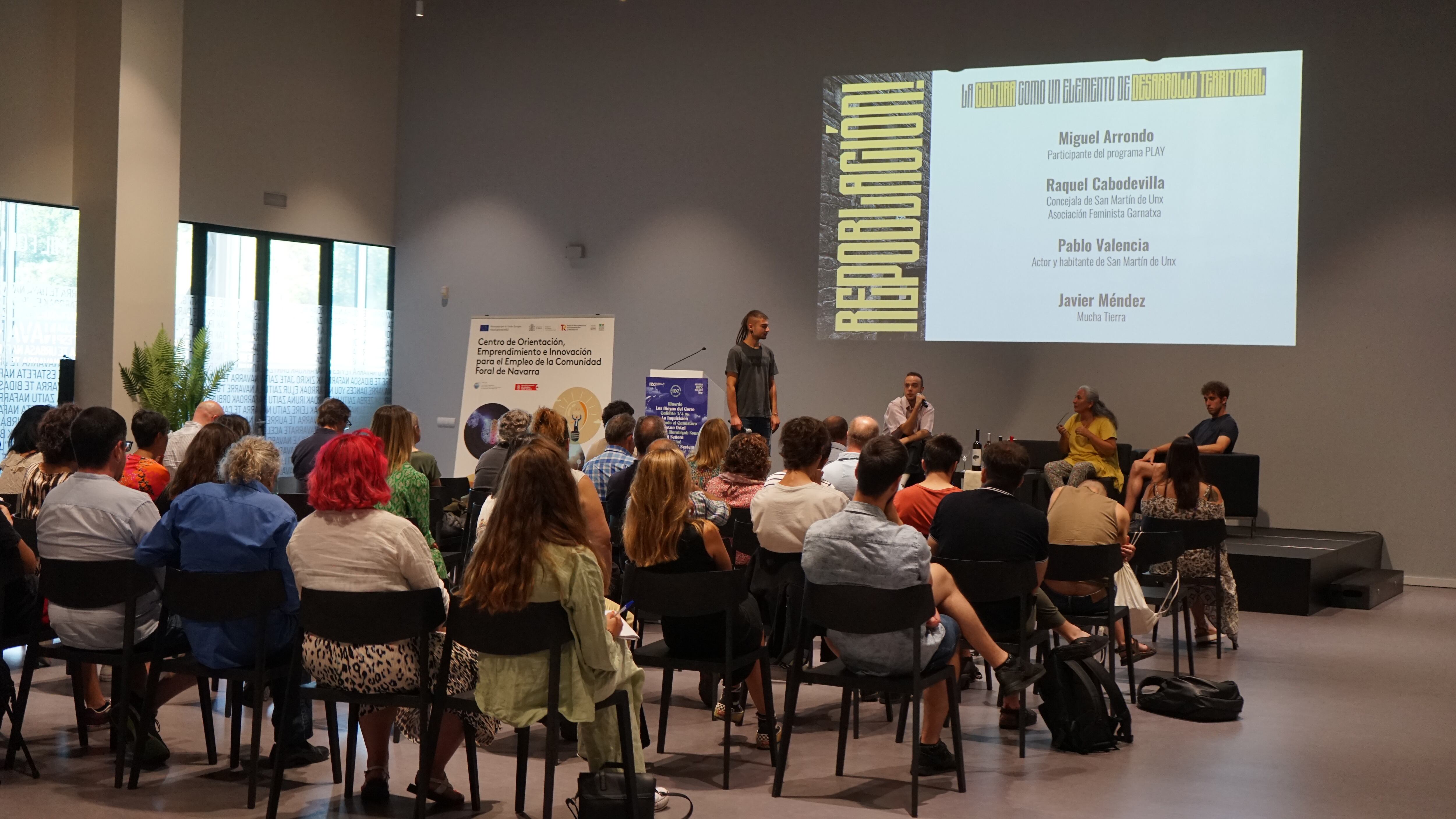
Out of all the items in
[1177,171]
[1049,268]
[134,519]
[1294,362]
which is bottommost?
[134,519]

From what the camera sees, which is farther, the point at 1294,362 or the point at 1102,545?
the point at 1294,362

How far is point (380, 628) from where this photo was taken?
3.23 metres

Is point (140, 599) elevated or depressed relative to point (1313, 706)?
elevated

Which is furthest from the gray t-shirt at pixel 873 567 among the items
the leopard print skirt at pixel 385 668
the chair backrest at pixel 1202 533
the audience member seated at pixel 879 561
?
the chair backrest at pixel 1202 533

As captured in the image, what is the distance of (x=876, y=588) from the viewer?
3.59m

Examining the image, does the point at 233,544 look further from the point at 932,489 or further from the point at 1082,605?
the point at 1082,605

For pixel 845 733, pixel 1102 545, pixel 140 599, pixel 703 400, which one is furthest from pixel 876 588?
pixel 703 400

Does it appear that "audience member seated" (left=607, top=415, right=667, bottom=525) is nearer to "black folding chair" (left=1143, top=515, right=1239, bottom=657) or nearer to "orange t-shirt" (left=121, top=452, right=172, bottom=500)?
"orange t-shirt" (left=121, top=452, right=172, bottom=500)

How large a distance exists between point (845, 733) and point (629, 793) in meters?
1.00

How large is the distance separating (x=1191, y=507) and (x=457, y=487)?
402 cm

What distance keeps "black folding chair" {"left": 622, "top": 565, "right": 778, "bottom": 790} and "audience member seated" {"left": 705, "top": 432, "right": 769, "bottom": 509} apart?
3.08ft

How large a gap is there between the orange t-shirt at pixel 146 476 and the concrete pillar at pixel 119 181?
5204 millimetres

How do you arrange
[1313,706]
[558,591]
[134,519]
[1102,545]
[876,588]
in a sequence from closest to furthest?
[558,591], [876,588], [134,519], [1102,545], [1313,706]

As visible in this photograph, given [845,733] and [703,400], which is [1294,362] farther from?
[845,733]
